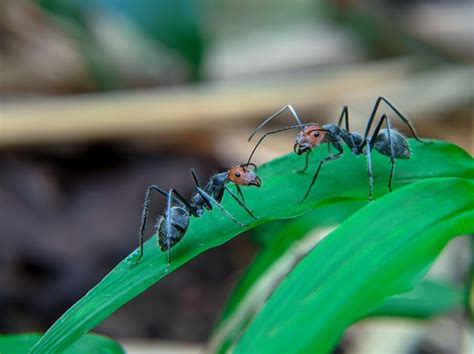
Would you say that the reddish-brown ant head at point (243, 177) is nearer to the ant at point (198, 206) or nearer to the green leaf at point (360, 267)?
the ant at point (198, 206)

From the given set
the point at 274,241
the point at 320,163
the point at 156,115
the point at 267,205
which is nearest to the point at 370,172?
the point at 320,163

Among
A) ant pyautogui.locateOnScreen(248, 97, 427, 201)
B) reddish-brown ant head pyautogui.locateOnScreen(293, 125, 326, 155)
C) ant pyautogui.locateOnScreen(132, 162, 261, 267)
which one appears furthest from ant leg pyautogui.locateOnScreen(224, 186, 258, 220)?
reddish-brown ant head pyautogui.locateOnScreen(293, 125, 326, 155)

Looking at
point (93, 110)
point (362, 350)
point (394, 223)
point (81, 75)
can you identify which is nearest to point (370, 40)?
Answer: point (81, 75)

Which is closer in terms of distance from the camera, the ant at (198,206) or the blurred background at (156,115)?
the ant at (198,206)

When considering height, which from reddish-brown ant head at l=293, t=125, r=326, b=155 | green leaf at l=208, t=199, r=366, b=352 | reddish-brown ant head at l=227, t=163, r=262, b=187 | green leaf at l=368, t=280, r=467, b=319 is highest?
reddish-brown ant head at l=293, t=125, r=326, b=155

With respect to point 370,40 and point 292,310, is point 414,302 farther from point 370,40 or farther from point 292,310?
point 370,40

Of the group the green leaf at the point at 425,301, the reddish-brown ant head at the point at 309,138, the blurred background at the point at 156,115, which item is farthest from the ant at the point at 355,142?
the blurred background at the point at 156,115

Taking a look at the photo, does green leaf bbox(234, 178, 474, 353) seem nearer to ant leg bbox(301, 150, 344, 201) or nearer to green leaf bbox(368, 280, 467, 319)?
ant leg bbox(301, 150, 344, 201)
